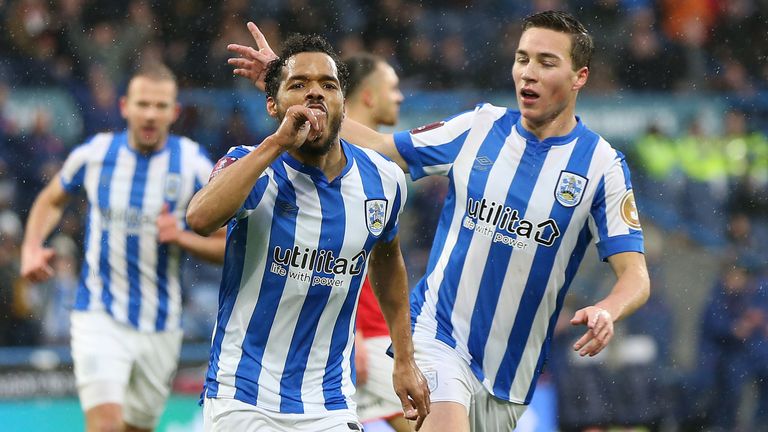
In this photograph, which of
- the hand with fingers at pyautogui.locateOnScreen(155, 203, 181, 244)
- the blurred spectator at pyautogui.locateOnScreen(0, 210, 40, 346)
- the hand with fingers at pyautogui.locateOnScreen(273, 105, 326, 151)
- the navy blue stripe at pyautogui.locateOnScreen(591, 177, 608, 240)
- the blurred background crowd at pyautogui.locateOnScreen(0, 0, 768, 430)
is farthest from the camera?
the blurred background crowd at pyautogui.locateOnScreen(0, 0, 768, 430)

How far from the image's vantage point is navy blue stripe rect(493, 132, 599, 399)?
190 inches

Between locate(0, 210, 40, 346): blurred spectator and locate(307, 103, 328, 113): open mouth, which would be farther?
locate(0, 210, 40, 346): blurred spectator

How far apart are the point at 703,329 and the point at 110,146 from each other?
657 centimetres

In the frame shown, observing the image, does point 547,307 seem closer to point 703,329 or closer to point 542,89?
point 542,89

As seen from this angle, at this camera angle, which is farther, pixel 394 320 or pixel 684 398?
pixel 684 398

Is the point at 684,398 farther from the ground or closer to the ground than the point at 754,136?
closer to the ground

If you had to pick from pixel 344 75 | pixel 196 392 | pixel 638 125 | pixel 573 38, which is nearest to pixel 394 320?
pixel 344 75

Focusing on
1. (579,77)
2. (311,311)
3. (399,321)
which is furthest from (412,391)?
(579,77)

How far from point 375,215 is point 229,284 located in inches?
22.3

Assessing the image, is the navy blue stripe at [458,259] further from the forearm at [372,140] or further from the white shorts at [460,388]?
the forearm at [372,140]

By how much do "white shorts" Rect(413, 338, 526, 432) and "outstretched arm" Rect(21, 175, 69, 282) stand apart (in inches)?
103

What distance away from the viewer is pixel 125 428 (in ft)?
23.3

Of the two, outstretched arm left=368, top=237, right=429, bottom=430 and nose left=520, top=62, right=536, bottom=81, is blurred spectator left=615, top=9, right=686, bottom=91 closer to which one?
nose left=520, top=62, right=536, bottom=81

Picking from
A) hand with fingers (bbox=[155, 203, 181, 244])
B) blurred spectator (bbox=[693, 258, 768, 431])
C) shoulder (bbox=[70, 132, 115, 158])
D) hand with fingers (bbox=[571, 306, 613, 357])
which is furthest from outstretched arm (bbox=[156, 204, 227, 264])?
blurred spectator (bbox=[693, 258, 768, 431])
